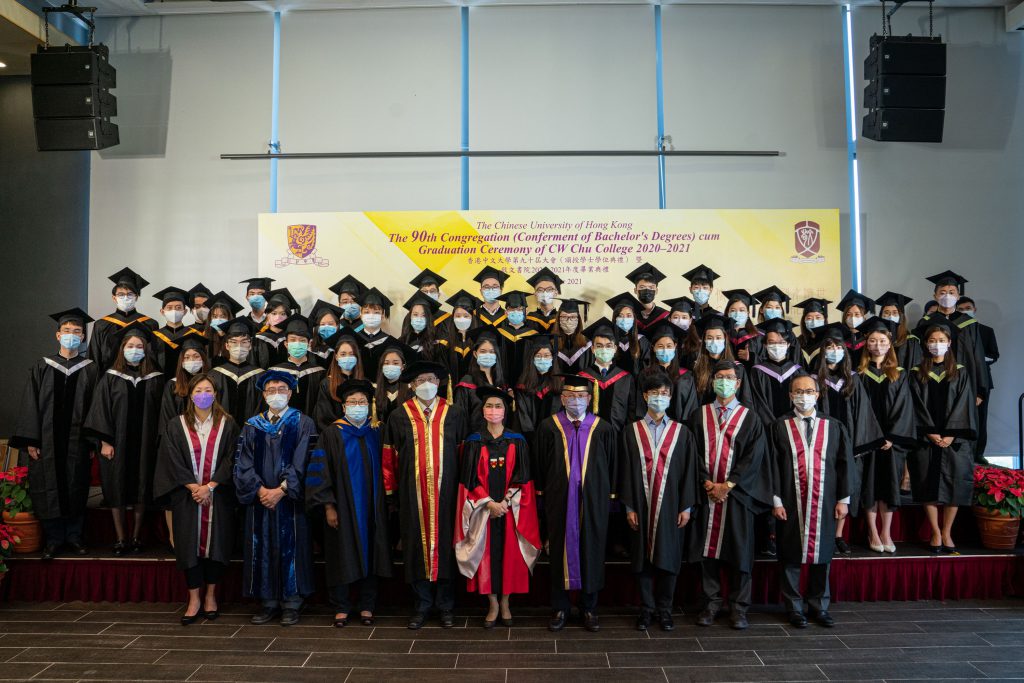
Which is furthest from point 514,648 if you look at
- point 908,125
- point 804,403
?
point 908,125

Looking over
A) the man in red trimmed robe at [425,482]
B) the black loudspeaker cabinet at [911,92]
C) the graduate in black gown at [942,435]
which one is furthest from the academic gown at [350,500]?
the black loudspeaker cabinet at [911,92]

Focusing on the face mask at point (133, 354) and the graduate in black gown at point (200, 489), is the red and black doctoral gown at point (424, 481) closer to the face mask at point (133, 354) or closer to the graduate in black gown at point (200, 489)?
the graduate in black gown at point (200, 489)

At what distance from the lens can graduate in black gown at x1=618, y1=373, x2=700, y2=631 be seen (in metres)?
4.37

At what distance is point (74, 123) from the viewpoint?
6625 millimetres

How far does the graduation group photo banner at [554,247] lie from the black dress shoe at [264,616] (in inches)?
130

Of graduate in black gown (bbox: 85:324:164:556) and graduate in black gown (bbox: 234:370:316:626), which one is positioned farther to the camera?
graduate in black gown (bbox: 85:324:164:556)

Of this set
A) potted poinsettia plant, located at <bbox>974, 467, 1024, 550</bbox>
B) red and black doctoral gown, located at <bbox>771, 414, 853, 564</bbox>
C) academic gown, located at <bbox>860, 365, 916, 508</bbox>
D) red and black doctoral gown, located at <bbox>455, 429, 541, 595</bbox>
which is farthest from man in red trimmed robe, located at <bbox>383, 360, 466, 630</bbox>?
potted poinsettia plant, located at <bbox>974, 467, 1024, 550</bbox>

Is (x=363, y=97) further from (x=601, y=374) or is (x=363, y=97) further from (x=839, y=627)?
(x=839, y=627)

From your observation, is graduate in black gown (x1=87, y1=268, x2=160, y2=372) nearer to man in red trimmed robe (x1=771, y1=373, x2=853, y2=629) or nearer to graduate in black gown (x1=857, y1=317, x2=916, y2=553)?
man in red trimmed robe (x1=771, y1=373, x2=853, y2=629)

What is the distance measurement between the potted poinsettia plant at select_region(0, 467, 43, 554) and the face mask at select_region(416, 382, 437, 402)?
2.95 m

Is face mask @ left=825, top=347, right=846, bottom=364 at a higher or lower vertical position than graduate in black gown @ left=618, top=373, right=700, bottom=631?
higher

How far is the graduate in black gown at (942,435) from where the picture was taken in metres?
5.06

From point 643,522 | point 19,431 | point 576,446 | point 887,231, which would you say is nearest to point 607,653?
point 643,522

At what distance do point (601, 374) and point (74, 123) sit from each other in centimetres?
539
